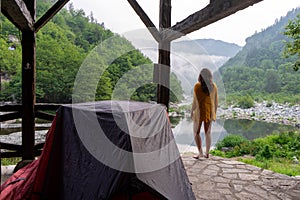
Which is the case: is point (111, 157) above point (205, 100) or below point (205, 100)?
below

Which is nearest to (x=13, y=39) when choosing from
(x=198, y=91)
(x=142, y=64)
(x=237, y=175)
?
(x=142, y=64)

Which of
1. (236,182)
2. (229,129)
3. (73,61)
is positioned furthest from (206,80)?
(73,61)

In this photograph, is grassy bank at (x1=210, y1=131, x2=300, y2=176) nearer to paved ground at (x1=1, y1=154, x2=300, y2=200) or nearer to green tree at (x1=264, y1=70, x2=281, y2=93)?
paved ground at (x1=1, y1=154, x2=300, y2=200)

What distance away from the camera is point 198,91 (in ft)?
11.5

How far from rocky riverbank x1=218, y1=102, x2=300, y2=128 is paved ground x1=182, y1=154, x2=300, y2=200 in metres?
4.84

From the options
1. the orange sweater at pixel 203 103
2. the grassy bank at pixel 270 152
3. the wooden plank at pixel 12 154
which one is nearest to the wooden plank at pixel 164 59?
the orange sweater at pixel 203 103

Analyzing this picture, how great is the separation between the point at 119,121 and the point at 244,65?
33.4 feet

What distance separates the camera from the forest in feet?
13.0

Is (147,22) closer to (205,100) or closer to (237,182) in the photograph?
(205,100)

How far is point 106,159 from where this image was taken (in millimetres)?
1519

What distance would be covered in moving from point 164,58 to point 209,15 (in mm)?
1288

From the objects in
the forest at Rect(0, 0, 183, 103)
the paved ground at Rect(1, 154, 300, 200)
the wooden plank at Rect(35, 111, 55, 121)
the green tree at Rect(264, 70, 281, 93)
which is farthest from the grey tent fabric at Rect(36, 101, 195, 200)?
the green tree at Rect(264, 70, 281, 93)

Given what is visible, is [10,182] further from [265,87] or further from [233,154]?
[265,87]

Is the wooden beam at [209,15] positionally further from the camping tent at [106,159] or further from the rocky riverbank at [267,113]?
the rocky riverbank at [267,113]
